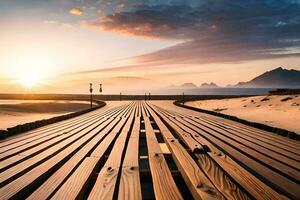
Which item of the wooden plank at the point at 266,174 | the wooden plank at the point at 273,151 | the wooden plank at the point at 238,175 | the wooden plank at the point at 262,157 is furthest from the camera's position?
the wooden plank at the point at 273,151

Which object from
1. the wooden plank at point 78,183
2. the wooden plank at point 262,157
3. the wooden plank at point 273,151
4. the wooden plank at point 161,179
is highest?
the wooden plank at point 161,179

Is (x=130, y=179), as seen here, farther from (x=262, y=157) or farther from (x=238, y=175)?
(x=262, y=157)

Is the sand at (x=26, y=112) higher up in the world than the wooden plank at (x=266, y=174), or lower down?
lower down

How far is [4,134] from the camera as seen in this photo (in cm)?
694

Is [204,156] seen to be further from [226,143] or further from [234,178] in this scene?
[226,143]

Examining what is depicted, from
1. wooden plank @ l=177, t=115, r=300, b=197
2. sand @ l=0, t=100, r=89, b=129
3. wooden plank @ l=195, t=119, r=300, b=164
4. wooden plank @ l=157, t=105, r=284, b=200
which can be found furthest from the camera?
sand @ l=0, t=100, r=89, b=129

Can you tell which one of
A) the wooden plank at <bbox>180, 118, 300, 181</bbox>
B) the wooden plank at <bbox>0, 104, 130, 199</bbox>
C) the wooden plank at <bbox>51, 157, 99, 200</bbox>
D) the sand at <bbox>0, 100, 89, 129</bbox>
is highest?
the wooden plank at <bbox>51, 157, 99, 200</bbox>

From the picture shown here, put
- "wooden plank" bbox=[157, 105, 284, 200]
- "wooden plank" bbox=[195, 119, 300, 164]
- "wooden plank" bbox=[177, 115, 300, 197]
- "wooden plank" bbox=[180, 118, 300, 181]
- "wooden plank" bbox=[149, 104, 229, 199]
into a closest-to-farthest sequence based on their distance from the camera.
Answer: "wooden plank" bbox=[149, 104, 229, 199]
"wooden plank" bbox=[157, 105, 284, 200]
"wooden plank" bbox=[177, 115, 300, 197]
"wooden plank" bbox=[180, 118, 300, 181]
"wooden plank" bbox=[195, 119, 300, 164]

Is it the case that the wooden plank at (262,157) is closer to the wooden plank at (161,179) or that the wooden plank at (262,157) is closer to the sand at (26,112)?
the wooden plank at (161,179)

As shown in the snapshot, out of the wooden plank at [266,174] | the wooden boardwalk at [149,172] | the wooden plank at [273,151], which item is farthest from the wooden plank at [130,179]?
the wooden plank at [273,151]

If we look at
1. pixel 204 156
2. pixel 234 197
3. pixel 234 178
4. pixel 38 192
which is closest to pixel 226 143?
pixel 204 156

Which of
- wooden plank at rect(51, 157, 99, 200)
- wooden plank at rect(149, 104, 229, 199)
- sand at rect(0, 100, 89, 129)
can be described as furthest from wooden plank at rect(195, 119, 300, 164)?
sand at rect(0, 100, 89, 129)

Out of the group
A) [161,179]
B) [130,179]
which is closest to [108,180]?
[130,179]

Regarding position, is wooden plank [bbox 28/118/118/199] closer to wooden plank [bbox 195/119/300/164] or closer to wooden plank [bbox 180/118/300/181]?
wooden plank [bbox 180/118/300/181]
